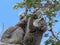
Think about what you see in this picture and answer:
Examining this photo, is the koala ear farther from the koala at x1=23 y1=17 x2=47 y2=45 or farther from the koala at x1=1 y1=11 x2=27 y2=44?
the koala at x1=1 y1=11 x2=27 y2=44

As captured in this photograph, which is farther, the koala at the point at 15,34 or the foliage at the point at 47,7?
the koala at the point at 15,34

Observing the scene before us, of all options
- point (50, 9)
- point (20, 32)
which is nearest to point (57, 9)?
point (50, 9)

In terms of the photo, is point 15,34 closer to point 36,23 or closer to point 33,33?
point 33,33

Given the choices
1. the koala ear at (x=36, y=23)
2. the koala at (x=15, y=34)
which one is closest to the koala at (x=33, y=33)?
the koala ear at (x=36, y=23)

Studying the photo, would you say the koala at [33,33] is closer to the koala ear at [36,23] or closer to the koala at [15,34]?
the koala ear at [36,23]

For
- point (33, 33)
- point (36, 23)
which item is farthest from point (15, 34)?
point (36, 23)

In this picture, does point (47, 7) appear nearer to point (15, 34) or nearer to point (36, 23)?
point (36, 23)

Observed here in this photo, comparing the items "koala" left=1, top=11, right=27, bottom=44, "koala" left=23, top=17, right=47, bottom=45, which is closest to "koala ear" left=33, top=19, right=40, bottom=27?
"koala" left=23, top=17, right=47, bottom=45

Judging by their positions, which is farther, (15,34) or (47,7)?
(15,34)

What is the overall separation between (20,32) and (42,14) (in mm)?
827

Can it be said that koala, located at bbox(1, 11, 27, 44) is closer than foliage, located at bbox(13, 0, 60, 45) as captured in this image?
No

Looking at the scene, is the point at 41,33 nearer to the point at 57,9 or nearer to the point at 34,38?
the point at 34,38

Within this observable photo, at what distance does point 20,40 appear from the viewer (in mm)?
6281

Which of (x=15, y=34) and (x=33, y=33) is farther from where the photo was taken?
(x=15, y=34)
